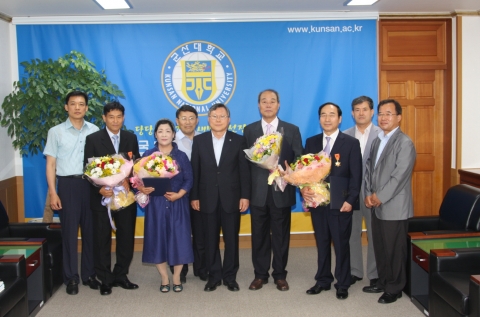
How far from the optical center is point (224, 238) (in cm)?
395

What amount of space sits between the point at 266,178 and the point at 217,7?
2.34 m

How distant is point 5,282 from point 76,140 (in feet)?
4.54

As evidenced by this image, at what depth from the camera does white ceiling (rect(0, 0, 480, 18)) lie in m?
4.83

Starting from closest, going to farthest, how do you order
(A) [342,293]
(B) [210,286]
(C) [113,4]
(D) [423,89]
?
(A) [342,293], (B) [210,286], (C) [113,4], (D) [423,89]

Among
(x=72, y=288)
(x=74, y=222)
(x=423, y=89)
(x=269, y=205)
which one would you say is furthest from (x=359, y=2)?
(x=72, y=288)

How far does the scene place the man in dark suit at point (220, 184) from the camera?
3795mm

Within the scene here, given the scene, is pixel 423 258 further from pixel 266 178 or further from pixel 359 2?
pixel 359 2

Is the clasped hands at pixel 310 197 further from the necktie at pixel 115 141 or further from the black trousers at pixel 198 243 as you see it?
the necktie at pixel 115 141

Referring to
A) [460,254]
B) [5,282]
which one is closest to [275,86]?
[460,254]

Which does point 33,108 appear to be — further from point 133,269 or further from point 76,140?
point 133,269

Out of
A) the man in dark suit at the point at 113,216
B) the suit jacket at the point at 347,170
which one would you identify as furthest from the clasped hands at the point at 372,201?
the man in dark suit at the point at 113,216

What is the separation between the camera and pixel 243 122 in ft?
18.0

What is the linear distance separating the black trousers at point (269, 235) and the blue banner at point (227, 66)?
1825mm

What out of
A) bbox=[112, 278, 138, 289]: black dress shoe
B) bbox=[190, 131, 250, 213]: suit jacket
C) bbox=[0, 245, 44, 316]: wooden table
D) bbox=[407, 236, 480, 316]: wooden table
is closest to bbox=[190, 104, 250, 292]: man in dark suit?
bbox=[190, 131, 250, 213]: suit jacket
